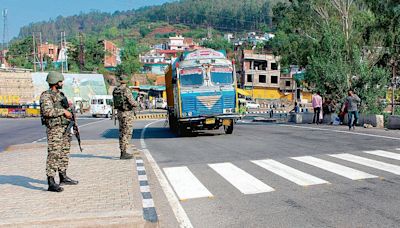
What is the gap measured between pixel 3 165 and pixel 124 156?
10.5 ft

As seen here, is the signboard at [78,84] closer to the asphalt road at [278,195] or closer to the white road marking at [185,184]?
the asphalt road at [278,195]

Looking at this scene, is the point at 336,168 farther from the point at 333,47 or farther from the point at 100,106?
the point at 100,106

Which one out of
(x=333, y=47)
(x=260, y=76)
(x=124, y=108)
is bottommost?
(x=124, y=108)

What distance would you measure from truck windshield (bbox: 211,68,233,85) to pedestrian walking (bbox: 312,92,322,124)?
7675 millimetres

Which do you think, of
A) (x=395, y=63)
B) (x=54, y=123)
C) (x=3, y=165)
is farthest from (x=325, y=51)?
(x=54, y=123)

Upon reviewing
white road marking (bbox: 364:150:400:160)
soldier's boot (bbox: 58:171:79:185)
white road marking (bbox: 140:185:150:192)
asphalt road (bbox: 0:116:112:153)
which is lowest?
asphalt road (bbox: 0:116:112:153)

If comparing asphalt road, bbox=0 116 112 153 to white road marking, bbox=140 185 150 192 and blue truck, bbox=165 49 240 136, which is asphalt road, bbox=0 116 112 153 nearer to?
blue truck, bbox=165 49 240 136

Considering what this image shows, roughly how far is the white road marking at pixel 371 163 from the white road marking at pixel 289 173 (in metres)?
1.77

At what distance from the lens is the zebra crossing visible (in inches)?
318

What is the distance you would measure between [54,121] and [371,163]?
7.01 meters

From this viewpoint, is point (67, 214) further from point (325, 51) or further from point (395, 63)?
point (395, 63)

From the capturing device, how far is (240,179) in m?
8.88

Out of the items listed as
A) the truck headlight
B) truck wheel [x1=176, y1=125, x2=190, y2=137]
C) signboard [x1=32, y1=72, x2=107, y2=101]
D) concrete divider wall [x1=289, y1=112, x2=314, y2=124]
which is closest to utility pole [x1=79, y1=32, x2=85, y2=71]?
signboard [x1=32, y1=72, x2=107, y2=101]

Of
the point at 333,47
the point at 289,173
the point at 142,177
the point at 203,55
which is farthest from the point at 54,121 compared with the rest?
the point at 333,47
